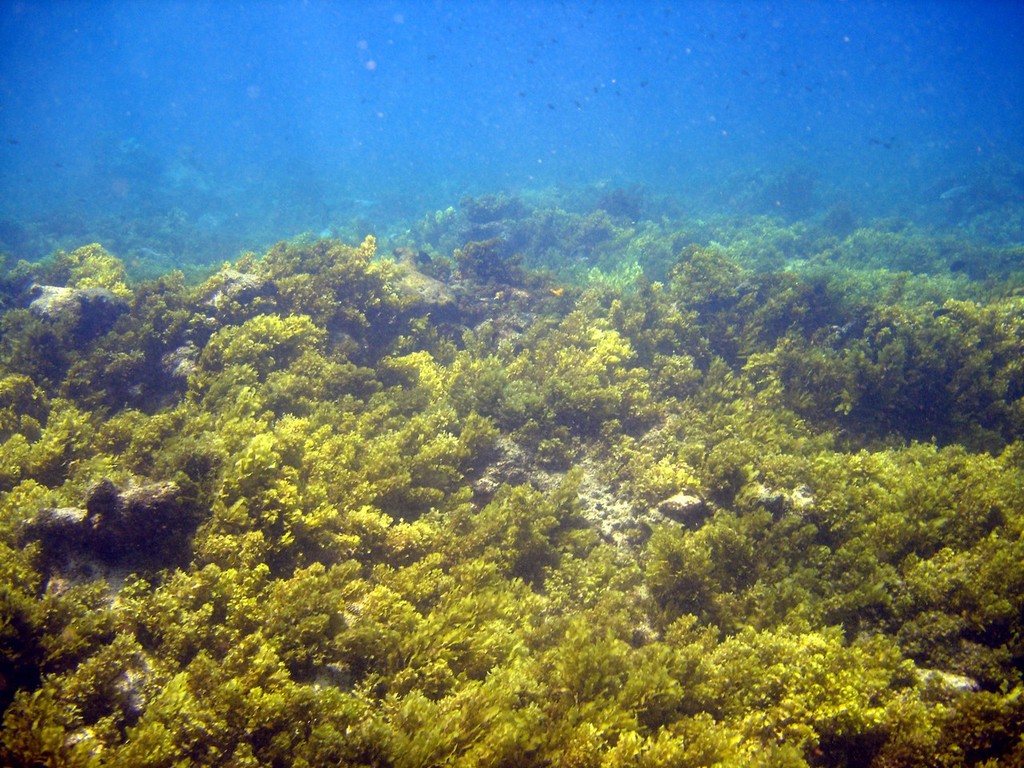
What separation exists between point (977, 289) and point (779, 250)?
20.3ft

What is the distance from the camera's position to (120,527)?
4270 millimetres

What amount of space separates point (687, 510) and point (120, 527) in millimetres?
5832

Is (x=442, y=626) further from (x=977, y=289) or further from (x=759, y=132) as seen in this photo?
(x=759, y=132)

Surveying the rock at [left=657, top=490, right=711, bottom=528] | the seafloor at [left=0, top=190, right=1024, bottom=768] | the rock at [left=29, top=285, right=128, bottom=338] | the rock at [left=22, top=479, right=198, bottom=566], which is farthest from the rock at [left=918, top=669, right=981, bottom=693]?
the rock at [left=29, top=285, right=128, bottom=338]

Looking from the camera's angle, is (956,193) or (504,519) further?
(956,193)

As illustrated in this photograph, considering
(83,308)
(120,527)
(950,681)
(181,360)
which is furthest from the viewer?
(83,308)

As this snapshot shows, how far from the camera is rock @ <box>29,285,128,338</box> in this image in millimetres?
8414

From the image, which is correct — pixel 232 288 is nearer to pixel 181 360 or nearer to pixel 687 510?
pixel 181 360

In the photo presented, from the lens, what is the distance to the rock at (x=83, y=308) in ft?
27.6

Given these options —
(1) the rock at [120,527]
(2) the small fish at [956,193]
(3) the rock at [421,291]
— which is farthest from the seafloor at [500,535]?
(2) the small fish at [956,193]

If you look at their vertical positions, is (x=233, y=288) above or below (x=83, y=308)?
above

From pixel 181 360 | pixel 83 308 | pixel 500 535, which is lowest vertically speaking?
pixel 500 535

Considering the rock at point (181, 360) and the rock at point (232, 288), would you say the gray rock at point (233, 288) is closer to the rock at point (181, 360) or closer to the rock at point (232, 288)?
the rock at point (232, 288)

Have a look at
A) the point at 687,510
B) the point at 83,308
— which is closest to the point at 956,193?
the point at 687,510
